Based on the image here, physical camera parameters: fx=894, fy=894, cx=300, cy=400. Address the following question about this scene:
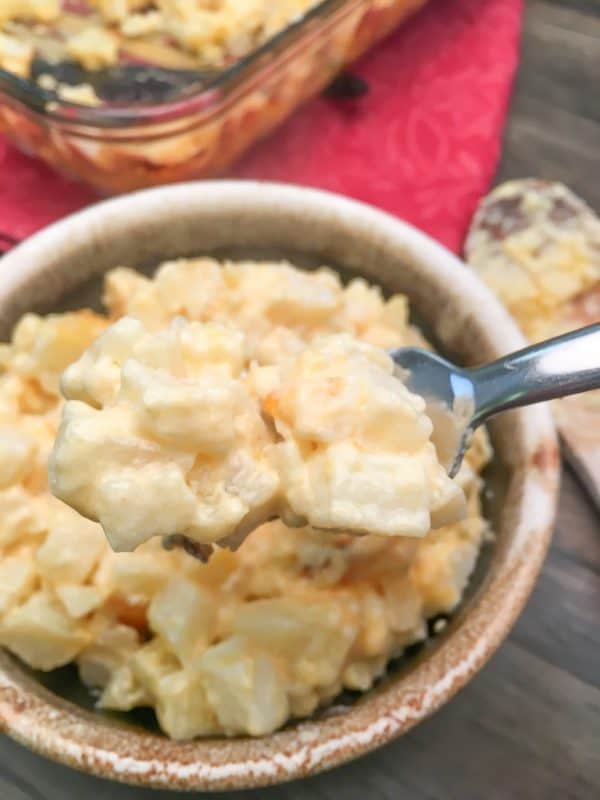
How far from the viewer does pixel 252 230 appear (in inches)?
44.8

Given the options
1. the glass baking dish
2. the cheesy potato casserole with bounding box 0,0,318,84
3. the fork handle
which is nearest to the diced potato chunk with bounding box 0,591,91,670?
the fork handle

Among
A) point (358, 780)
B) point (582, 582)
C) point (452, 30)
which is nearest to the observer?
point (358, 780)

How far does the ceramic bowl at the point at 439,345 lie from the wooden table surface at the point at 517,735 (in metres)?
0.13

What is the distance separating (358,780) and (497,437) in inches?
16.2

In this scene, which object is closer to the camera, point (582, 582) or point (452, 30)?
point (582, 582)

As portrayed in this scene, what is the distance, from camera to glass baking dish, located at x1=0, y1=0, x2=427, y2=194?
1.22 metres

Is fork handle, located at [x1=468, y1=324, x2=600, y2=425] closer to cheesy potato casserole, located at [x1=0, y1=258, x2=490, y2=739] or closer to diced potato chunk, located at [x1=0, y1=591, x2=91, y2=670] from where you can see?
cheesy potato casserole, located at [x1=0, y1=258, x2=490, y2=739]

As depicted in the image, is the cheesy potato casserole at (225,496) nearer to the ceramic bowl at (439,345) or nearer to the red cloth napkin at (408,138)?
the ceramic bowl at (439,345)

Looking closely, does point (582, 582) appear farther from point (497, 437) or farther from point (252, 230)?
point (252, 230)

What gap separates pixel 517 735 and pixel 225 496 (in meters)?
0.52

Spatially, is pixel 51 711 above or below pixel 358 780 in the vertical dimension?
above

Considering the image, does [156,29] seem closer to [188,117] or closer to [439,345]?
[188,117]

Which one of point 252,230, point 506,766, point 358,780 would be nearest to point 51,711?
point 358,780

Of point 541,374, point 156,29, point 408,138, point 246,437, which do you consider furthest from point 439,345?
Answer: point 156,29
